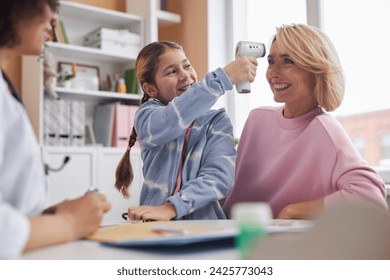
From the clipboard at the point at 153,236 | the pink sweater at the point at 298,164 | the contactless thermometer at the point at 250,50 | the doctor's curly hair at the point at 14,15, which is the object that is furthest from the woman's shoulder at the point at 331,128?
the doctor's curly hair at the point at 14,15

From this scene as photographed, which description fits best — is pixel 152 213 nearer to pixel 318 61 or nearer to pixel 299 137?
pixel 299 137

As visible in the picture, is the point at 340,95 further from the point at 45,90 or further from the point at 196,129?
the point at 45,90

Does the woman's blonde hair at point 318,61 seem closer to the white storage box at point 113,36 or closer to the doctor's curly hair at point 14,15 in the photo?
the doctor's curly hair at point 14,15

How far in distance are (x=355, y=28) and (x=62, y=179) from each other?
163 cm

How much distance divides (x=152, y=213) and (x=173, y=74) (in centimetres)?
42

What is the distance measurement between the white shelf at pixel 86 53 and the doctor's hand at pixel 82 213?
2192 millimetres

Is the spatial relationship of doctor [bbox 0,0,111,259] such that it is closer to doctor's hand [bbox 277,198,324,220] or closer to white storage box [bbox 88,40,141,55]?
doctor's hand [bbox 277,198,324,220]

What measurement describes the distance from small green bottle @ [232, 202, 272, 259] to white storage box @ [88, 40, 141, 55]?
2503 millimetres

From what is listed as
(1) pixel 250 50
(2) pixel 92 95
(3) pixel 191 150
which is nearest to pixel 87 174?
(2) pixel 92 95

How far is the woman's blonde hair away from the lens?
1.10 meters

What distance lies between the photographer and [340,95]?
1.12m

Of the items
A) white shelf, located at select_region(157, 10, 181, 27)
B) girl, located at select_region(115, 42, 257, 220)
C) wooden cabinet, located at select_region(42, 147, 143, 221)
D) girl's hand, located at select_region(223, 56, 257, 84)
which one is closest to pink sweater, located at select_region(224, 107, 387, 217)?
girl, located at select_region(115, 42, 257, 220)

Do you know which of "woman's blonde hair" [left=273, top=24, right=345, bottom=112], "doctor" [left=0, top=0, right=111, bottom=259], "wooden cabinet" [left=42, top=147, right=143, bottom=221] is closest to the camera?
"doctor" [left=0, top=0, right=111, bottom=259]

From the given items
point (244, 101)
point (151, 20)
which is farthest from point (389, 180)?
point (151, 20)
